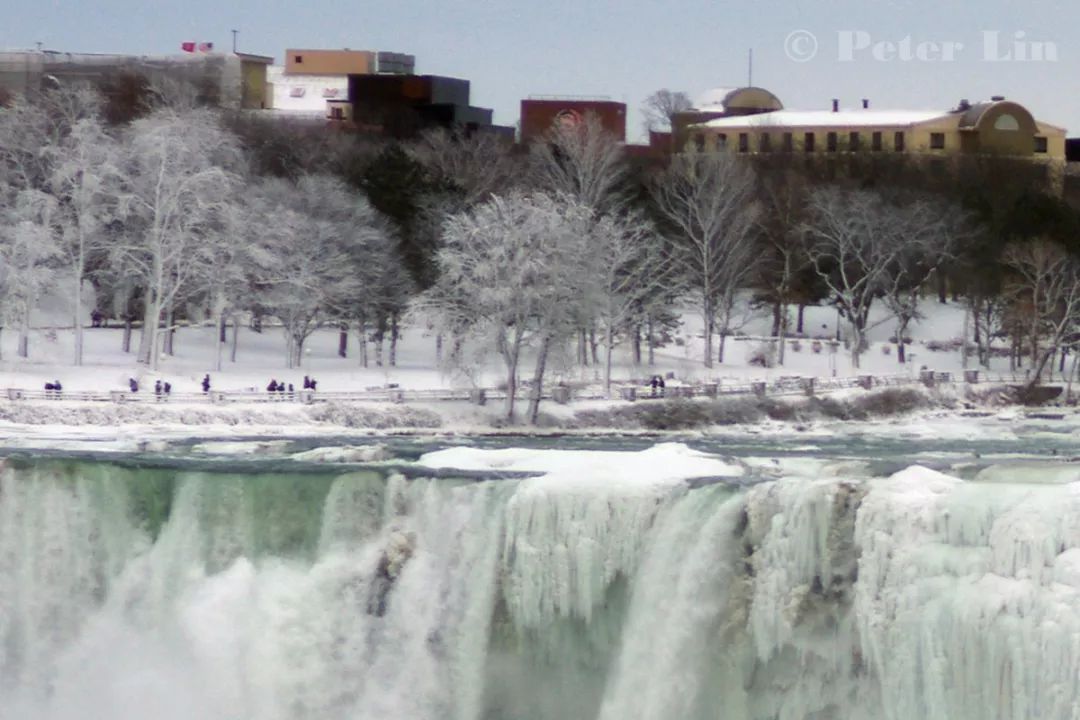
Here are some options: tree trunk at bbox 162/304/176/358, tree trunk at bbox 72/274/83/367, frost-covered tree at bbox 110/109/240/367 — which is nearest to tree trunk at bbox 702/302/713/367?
frost-covered tree at bbox 110/109/240/367

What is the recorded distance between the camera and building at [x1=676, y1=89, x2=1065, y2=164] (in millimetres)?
117250

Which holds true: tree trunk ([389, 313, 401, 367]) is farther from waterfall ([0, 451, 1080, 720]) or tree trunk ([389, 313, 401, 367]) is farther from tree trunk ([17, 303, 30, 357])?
waterfall ([0, 451, 1080, 720])

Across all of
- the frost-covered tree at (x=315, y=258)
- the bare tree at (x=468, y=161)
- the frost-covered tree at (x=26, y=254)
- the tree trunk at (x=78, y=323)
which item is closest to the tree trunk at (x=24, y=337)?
the frost-covered tree at (x=26, y=254)

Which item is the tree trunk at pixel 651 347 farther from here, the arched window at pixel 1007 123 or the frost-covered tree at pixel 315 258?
the arched window at pixel 1007 123

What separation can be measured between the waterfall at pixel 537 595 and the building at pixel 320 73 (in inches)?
3814

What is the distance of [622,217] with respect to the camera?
88250 millimetres

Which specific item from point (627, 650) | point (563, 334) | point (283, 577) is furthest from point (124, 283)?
point (627, 650)

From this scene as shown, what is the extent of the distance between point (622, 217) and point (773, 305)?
937cm

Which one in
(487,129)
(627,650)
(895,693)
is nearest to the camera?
(895,693)

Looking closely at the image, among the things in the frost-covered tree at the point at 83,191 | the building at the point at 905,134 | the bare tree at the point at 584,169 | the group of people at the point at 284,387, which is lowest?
the group of people at the point at 284,387

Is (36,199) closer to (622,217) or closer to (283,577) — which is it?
(622,217)

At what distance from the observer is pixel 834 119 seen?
121 meters

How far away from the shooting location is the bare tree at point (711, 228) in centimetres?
8469

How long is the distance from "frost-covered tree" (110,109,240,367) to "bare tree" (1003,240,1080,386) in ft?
98.9
